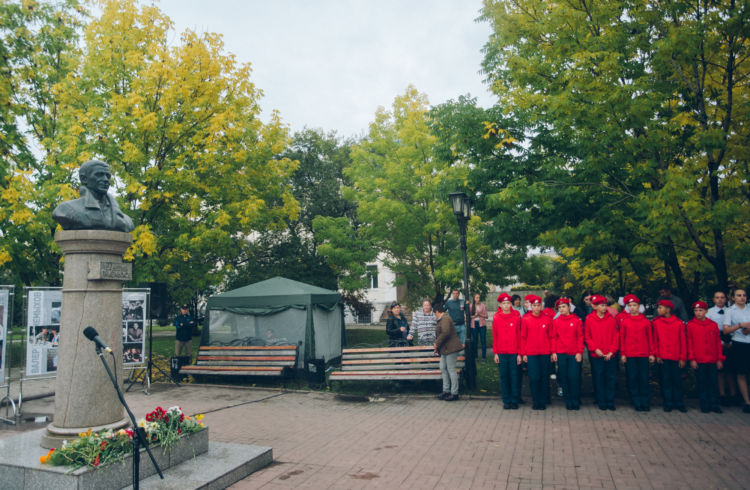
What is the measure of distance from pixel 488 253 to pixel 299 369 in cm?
808

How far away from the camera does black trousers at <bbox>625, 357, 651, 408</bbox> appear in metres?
8.15

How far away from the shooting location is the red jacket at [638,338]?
8312 mm

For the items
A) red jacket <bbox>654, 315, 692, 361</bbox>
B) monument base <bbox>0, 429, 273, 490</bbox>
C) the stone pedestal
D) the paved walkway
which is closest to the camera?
monument base <bbox>0, 429, 273, 490</bbox>

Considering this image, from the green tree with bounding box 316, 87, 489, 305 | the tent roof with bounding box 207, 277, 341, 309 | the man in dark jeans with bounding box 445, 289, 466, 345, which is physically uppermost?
the green tree with bounding box 316, 87, 489, 305

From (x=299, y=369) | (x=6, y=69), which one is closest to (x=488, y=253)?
(x=299, y=369)

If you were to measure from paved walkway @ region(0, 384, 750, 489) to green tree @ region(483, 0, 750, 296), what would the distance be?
11.9 ft

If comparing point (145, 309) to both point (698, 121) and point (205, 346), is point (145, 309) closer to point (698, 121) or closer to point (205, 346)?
point (205, 346)

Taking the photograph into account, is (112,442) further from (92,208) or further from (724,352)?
(724,352)

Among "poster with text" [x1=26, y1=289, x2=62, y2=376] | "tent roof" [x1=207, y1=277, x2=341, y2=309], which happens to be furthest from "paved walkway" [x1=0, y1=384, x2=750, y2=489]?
"tent roof" [x1=207, y1=277, x2=341, y2=309]

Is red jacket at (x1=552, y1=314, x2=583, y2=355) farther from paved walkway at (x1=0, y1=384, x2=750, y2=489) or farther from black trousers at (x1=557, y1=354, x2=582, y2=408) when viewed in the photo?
paved walkway at (x1=0, y1=384, x2=750, y2=489)

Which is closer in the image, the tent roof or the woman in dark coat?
the woman in dark coat

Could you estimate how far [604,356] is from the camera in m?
8.34

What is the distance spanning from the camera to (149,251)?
39.1ft

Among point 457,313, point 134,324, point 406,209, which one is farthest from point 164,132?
point 457,313
